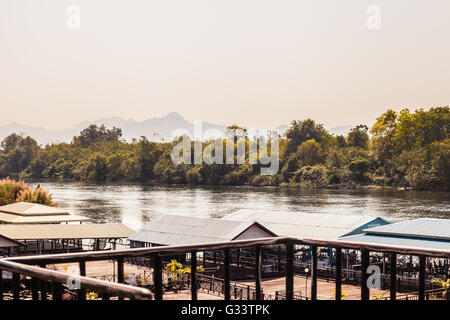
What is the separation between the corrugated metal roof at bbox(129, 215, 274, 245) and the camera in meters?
30.9

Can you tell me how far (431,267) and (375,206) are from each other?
123 ft

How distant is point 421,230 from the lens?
25562 millimetres

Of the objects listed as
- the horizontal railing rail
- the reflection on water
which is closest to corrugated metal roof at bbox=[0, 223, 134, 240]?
the reflection on water

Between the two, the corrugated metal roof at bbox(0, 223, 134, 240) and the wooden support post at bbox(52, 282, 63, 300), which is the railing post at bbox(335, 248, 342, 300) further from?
the corrugated metal roof at bbox(0, 223, 134, 240)

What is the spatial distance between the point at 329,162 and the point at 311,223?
242 ft

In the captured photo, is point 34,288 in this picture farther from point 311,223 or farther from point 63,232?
point 63,232

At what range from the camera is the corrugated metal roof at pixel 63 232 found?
32.3 m

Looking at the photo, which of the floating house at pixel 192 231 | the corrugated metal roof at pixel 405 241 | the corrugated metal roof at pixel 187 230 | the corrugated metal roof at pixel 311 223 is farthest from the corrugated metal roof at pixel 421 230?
the corrugated metal roof at pixel 187 230

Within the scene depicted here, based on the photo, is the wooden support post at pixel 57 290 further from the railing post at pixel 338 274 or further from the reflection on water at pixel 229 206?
the reflection on water at pixel 229 206

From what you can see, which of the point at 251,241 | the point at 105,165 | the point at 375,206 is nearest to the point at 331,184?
the point at 375,206

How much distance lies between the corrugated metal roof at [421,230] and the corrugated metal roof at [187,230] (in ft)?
21.6
